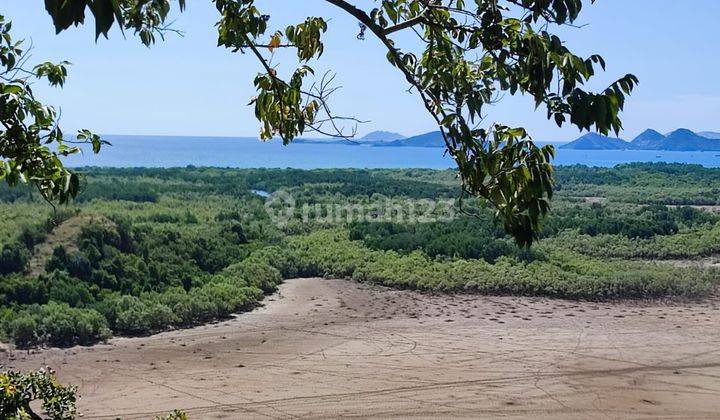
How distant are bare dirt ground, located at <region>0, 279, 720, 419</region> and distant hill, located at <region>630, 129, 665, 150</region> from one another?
160 meters

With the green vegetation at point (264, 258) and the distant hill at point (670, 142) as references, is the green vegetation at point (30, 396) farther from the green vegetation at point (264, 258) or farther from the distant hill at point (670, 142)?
the distant hill at point (670, 142)

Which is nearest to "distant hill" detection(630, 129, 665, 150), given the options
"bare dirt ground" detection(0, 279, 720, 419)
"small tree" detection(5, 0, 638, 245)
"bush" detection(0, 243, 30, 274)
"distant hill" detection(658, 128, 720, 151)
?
"distant hill" detection(658, 128, 720, 151)

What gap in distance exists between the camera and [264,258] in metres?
18.2

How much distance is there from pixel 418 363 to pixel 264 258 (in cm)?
830

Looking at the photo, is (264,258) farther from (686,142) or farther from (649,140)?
(649,140)

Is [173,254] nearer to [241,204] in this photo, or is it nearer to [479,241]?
[479,241]

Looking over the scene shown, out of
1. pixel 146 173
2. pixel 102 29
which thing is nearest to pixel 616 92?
pixel 102 29

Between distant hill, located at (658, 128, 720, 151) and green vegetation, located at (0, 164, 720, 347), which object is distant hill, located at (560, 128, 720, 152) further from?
green vegetation, located at (0, 164, 720, 347)

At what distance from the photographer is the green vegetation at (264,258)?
13289mm

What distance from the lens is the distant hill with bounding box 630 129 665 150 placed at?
163863mm

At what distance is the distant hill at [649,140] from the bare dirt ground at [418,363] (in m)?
160

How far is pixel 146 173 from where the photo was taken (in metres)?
48.3

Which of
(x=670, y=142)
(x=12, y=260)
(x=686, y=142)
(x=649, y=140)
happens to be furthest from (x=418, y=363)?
(x=649, y=140)

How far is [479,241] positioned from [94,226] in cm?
955
